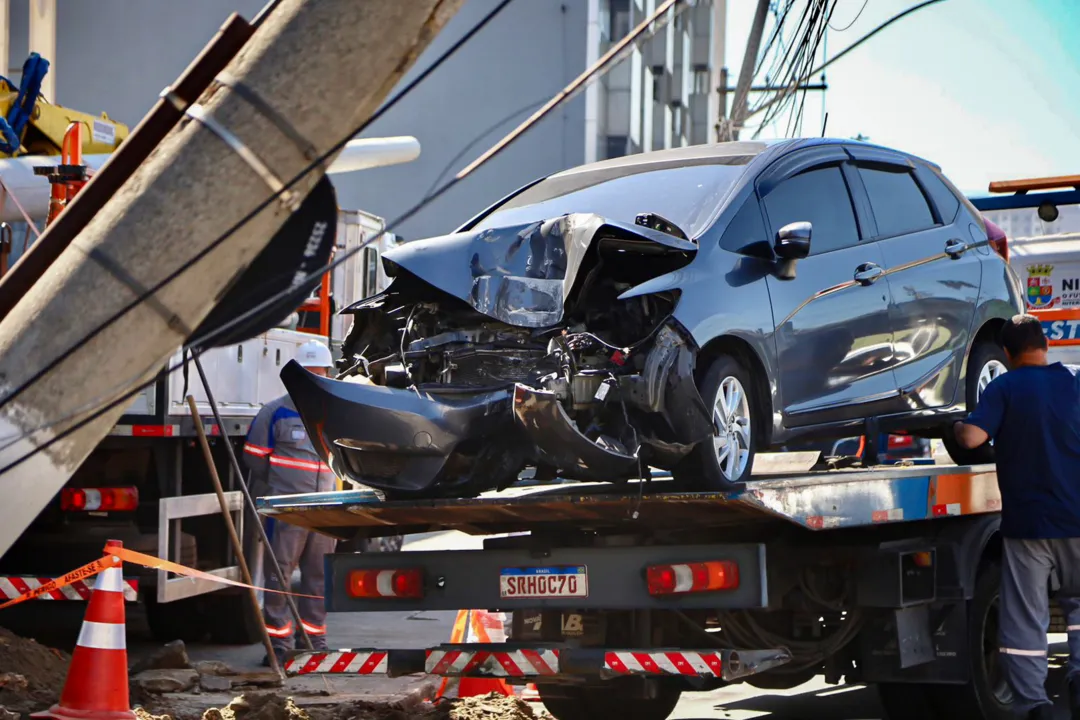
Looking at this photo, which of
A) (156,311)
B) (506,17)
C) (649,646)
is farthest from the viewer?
(506,17)

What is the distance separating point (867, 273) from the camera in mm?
6777

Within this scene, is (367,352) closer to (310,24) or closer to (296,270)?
(296,270)

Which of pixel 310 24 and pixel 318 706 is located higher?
pixel 310 24

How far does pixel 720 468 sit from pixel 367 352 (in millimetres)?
1578

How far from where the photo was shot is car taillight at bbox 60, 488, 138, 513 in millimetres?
9000

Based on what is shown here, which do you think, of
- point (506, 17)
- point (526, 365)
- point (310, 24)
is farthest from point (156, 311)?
point (506, 17)

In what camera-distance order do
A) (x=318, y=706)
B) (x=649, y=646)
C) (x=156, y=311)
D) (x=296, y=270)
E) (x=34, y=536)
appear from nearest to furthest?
1. (x=156, y=311)
2. (x=296, y=270)
3. (x=649, y=646)
4. (x=318, y=706)
5. (x=34, y=536)

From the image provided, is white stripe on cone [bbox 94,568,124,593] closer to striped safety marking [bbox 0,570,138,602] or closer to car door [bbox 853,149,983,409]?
striped safety marking [bbox 0,570,138,602]

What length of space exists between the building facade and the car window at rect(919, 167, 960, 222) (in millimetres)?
15341

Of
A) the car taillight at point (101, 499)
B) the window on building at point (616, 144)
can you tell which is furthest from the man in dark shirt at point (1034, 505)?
the window on building at point (616, 144)

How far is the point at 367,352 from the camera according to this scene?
6.21m

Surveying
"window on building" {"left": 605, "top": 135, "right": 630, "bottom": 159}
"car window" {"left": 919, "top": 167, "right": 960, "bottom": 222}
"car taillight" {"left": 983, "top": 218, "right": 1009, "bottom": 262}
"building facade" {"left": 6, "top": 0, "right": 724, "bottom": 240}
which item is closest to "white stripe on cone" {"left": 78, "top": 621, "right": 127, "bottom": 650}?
"car window" {"left": 919, "top": 167, "right": 960, "bottom": 222}

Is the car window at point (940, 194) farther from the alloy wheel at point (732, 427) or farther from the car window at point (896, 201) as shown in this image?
the alloy wheel at point (732, 427)

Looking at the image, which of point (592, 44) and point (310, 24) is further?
point (592, 44)
